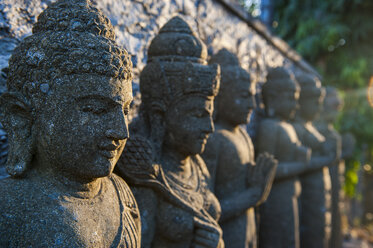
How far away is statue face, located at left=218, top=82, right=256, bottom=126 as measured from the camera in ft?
9.87

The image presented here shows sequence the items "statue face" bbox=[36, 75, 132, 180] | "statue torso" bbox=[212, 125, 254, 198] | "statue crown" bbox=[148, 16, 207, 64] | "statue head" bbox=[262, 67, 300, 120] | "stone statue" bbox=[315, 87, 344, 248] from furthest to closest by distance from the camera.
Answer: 1. "stone statue" bbox=[315, 87, 344, 248]
2. "statue head" bbox=[262, 67, 300, 120]
3. "statue torso" bbox=[212, 125, 254, 198]
4. "statue crown" bbox=[148, 16, 207, 64]
5. "statue face" bbox=[36, 75, 132, 180]

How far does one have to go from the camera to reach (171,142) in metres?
2.20

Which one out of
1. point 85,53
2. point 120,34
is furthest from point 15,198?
point 120,34

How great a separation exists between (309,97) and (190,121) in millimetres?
3504

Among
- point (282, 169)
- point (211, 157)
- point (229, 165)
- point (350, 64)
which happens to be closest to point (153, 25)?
point (211, 157)

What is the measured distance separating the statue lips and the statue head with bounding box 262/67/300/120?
3176mm

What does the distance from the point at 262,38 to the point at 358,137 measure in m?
6.20

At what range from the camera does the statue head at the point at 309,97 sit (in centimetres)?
506

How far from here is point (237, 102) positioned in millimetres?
3027

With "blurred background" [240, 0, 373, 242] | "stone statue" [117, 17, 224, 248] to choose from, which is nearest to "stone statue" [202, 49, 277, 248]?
"stone statue" [117, 17, 224, 248]

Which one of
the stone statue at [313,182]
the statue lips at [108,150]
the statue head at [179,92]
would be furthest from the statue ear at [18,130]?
the stone statue at [313,182]

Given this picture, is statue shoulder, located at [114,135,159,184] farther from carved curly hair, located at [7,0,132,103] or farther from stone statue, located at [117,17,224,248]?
carved curly hair, located at [7,0,132,103]

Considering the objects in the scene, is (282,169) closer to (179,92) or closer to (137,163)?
(179,92)

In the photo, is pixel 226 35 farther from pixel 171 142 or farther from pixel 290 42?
pixel 290 42
